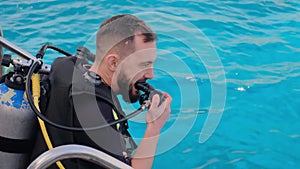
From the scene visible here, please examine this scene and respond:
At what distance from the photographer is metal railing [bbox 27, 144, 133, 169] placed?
174 cm

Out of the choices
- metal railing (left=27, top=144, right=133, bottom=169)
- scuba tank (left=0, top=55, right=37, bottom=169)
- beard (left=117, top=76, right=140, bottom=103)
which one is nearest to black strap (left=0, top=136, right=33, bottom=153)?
scuba tank (left=0, top=55, right=37, bottom=169)

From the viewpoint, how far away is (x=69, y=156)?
1.76 metres

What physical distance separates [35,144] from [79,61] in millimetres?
486

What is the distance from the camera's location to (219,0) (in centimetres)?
802

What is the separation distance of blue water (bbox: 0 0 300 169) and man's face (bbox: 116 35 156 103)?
15 centimetres

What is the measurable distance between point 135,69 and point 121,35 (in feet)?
0.68

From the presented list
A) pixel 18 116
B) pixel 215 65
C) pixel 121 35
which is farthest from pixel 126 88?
pixel 215 65

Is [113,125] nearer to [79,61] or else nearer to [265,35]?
[79,61]

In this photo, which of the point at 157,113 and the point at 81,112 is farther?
the point at 157,113

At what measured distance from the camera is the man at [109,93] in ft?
6.63

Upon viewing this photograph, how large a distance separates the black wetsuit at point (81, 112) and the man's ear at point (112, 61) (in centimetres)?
14

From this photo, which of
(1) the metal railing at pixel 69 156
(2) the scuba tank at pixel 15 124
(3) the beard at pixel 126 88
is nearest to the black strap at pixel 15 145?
(2) the scuba tank at pixel 15 124

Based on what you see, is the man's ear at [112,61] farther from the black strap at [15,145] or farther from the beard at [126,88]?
the black strap at [15,145]

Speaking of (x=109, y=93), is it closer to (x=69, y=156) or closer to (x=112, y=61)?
(x=112, y=61)
